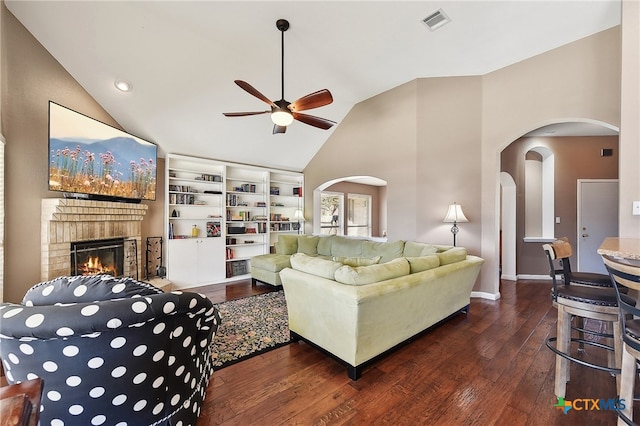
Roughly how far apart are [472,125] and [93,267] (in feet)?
19.0

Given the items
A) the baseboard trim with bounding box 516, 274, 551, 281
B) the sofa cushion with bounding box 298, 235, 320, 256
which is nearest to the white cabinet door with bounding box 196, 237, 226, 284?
the sofa cushion with bounding box 298, 235, 320, 256

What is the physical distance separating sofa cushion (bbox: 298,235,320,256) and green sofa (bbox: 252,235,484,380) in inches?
101

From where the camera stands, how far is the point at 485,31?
311 centimetres

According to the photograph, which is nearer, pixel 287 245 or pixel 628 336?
pixel 628 336

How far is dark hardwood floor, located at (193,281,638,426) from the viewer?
1674 millimetres

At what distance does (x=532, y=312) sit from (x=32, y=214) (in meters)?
6.05

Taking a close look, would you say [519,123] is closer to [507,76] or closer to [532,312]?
[507,76]

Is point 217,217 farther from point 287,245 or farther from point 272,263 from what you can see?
point 272,263

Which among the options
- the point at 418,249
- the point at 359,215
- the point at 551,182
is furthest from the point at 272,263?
the point at 551,182

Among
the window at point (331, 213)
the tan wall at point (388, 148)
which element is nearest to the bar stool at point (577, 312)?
the tan wall at point (388, 148)

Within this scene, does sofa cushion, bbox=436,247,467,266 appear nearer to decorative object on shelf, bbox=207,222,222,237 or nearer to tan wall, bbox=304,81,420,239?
tan wall, bbox=304,81,420,239

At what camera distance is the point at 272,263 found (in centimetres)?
437

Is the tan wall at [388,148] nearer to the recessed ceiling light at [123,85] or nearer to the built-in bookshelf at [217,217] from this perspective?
the built-in bookshelf at [217,217]

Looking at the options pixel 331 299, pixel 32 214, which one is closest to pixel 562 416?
pixel 331 299
